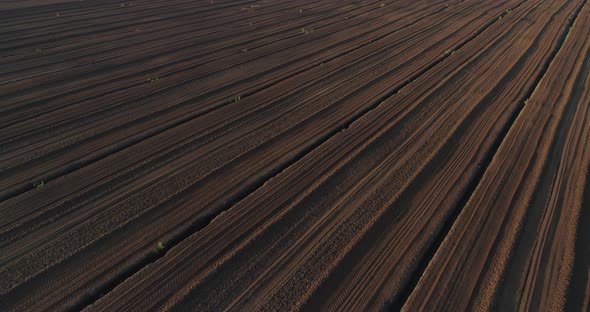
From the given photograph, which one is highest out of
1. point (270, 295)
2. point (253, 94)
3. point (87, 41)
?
point (87, 41)

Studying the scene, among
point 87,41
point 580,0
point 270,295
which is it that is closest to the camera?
point 270,295

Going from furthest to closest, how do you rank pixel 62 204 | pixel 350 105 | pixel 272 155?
1. pixel 350 105
2. pixel 272 155
3. pixel 62 204

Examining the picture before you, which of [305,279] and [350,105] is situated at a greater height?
[350,105]

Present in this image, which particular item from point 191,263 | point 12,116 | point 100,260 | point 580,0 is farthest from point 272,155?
point 580,0

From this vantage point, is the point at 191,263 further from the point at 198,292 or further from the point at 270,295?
the point at 270,295

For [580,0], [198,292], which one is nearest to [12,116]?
[198,292]

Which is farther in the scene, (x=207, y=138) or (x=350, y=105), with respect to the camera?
(x=350, y=105)
